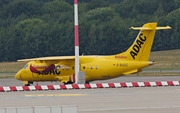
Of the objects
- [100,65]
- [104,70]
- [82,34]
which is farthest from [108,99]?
[82,34]

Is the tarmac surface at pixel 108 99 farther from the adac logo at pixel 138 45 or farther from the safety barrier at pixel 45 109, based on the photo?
the adac logo at pixel 138 45

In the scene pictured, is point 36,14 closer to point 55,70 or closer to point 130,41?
point 130,41

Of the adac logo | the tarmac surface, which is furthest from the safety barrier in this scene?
the adac logo

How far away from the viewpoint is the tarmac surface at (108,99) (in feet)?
94.4

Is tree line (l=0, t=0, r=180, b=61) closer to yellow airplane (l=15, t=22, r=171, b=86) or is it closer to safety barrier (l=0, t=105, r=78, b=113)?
yellow airplane (l=15, t=22, r=171, b=86)

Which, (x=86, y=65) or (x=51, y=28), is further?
(x=51, y=28)

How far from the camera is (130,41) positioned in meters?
105

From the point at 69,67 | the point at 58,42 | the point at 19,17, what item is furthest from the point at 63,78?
the point at 19,17

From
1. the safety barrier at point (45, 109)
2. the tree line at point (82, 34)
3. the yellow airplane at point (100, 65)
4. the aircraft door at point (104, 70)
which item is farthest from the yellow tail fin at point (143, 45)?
the tree line at point (82, 34)

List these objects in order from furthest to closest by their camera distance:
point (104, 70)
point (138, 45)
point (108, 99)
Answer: point (104, 70), point (138, 45), point (108, 99)

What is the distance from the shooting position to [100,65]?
48.0m

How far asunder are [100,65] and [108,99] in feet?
50.1

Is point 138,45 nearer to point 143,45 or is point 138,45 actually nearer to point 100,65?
point 143,45

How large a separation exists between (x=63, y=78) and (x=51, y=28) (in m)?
61.1
